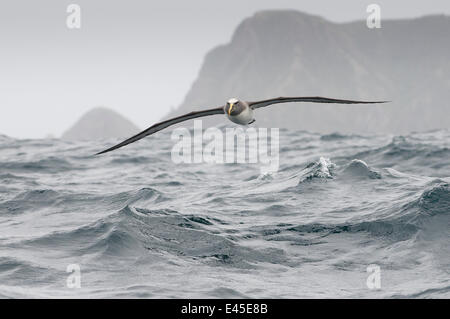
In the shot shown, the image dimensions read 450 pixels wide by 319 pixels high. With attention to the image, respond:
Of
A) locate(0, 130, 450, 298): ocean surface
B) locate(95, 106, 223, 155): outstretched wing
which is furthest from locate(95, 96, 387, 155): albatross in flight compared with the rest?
locate(0, 130, 450, 298): ocean surface

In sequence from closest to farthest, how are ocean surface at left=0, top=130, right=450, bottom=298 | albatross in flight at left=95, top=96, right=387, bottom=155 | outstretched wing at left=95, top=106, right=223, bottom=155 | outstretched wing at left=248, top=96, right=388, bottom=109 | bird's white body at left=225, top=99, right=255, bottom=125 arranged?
1. ocean surface at left=0, top=130, right=450, bottom=298
2. outstretched wing at left=248, top=96, right=388, bottom=109
3. albatross in flight at left=95, top=96, right=387, bottom=155
4. bird's white body at left=225, top=99, right=255, bottom=125
5. outstretched wing at left=95, top=106, right=223, bottom=155

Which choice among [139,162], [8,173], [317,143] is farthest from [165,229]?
[317,143]

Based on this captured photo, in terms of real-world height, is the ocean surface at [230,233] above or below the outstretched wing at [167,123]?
below

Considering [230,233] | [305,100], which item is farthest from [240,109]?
[230,233]

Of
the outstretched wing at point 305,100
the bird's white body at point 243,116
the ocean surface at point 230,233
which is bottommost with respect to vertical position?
the ocean surface at point 230,233

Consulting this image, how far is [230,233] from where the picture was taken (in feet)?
44.7

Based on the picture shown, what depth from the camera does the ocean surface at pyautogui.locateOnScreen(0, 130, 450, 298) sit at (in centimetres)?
1052

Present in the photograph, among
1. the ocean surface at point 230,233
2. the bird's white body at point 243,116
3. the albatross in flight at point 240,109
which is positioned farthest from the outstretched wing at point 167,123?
the ocean surface at point 230,233

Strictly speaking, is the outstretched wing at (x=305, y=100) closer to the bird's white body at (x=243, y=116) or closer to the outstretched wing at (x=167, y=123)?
the bird's white body at (x=243, y=116)

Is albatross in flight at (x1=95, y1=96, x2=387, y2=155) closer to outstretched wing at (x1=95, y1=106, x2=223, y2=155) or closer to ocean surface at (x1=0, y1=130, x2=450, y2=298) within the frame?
outstretched wing at (x1=95, y1=106, x2=223, y2=155)

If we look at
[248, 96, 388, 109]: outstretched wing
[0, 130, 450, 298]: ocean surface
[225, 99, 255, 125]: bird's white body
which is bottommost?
[0, 130, 450, 298]: ocean surface

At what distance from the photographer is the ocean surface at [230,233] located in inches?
414
